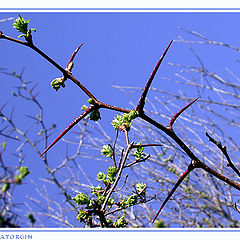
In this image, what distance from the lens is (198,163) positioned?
1.21 meters

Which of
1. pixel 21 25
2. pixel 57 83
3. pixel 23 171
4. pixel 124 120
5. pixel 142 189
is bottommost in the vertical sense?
pixel 23 171

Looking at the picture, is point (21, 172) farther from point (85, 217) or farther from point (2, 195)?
point (85, 217)

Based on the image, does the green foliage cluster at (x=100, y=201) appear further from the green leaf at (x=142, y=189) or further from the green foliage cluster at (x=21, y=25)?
the green foliage cluster at (x=21, y=25)

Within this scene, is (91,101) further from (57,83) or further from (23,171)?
(23,171)

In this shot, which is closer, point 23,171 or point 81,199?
point 23,171

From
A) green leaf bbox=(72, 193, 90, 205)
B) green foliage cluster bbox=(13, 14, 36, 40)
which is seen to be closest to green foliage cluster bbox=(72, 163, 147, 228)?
green leaf bbox=(72, 193, 90, 205)

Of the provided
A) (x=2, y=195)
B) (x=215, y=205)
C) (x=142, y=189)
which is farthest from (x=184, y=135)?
(x=2, y=195)

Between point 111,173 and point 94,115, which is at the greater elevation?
point 94,115

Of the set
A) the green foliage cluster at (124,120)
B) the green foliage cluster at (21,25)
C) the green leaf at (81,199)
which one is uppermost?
the green foliage cluster at (21,25)

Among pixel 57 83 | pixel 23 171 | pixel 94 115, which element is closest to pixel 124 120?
pixel 94 115

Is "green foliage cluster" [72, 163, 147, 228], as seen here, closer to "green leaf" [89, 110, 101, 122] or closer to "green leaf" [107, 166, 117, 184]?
"green leaf" [107, 166, 117, 184]

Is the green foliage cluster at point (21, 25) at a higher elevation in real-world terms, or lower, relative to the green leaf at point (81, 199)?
higher

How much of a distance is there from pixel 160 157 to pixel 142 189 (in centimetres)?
460

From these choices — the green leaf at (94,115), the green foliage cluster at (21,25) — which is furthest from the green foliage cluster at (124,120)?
the green foliage cluster at (21,25)
